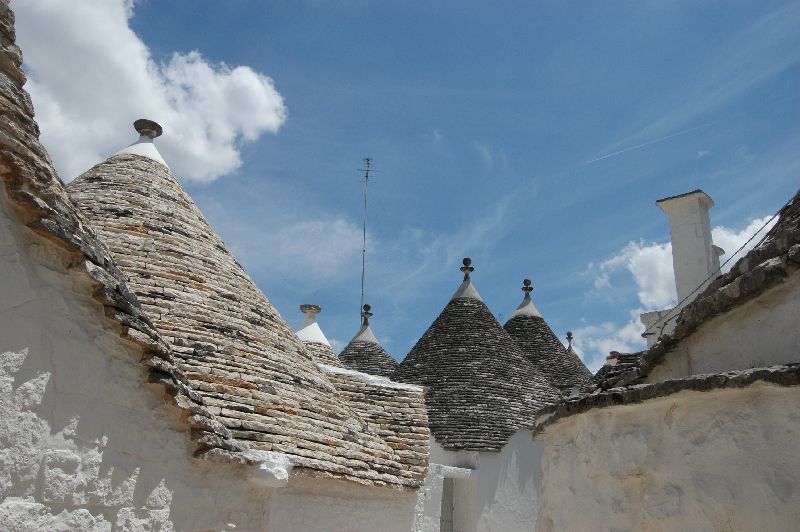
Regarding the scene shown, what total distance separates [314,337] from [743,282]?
10860 mm

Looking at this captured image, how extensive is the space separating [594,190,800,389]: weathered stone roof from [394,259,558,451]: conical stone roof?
9.74 meters

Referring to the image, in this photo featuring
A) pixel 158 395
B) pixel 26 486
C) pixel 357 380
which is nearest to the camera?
pixel 26 486

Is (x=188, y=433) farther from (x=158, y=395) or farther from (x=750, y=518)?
(x=750, y=518)

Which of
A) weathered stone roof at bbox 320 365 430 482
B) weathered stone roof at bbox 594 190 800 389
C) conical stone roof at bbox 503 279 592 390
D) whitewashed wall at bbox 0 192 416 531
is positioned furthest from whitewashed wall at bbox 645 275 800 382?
conical stone roof at bbox 503 279 592 390

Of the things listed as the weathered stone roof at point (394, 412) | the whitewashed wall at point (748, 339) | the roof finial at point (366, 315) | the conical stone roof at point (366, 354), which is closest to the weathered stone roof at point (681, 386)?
the whitewashed wall at point (748, 339)

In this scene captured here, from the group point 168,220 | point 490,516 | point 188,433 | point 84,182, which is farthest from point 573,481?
point 490,516

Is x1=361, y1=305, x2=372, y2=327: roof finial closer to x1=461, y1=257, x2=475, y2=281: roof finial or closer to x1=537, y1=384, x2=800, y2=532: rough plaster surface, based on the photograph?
x1=461, y1=257, x2=475, y2=281: roof finial

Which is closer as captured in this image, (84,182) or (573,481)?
(573,481)

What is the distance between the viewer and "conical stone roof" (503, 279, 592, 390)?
19.1m

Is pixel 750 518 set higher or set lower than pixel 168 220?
lower

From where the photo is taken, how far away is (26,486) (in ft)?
11.2

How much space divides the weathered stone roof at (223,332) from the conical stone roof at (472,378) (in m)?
6.52

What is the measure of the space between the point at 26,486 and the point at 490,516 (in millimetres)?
10708

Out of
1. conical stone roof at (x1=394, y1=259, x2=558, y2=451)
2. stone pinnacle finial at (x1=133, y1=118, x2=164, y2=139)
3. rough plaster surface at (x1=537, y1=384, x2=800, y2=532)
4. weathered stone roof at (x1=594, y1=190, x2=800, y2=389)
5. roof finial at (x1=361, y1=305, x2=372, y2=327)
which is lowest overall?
rough plaster surface at (x1=537, y1=384, x2=800, y2=532)
